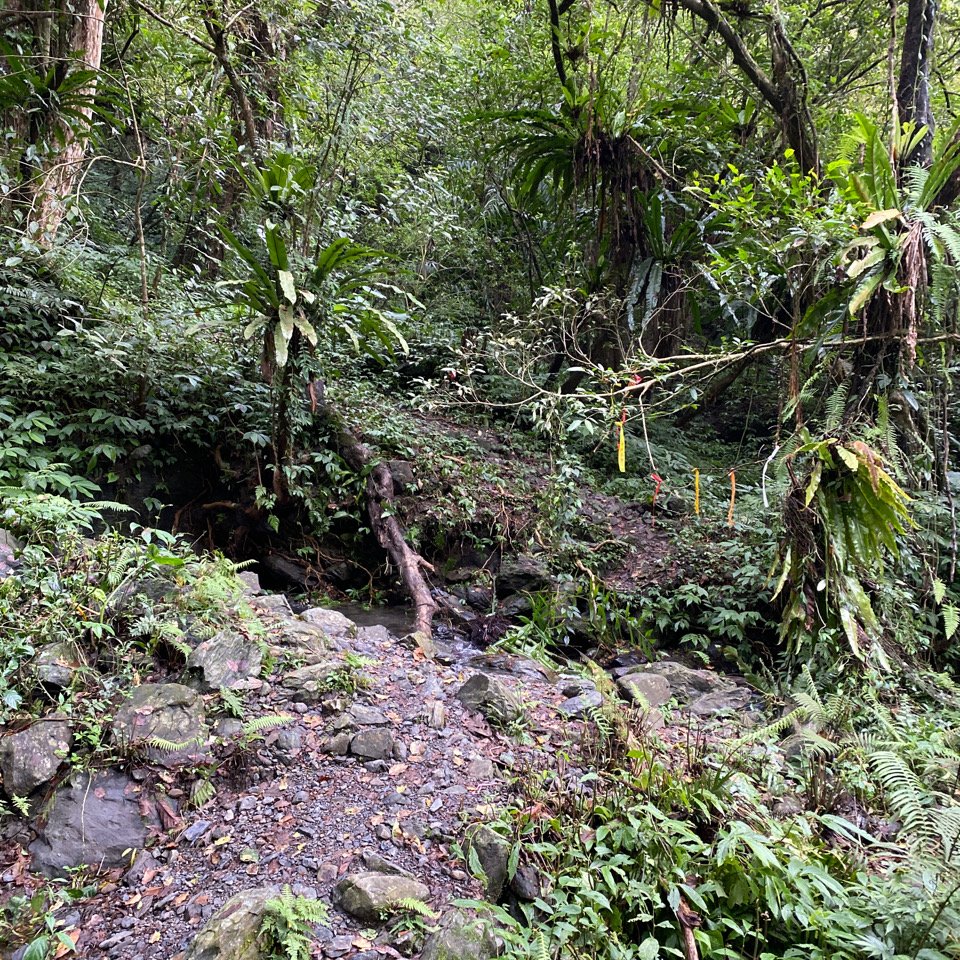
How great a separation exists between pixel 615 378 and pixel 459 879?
318 centimetres

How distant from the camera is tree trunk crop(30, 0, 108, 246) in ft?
15.9

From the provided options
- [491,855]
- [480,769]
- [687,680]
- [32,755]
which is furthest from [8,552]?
[687,680]

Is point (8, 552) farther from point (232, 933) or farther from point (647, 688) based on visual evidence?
point (647, 688)

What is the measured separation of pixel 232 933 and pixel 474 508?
3883 mm

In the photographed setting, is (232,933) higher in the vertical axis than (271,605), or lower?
lower

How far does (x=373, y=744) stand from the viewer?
258 centimetres

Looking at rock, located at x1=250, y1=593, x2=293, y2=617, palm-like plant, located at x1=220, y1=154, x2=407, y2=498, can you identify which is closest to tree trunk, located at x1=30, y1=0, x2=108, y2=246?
palm-like plant, located at x1=220, y1=154, x2=407, y2=498

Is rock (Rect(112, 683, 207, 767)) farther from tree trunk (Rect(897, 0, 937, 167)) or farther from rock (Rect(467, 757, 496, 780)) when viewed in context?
tree trunk (Rect(897, 0, 937, 167))

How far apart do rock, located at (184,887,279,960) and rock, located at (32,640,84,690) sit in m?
1.20

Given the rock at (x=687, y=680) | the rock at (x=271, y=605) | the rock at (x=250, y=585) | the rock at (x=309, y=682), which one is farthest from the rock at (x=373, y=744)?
the rock at (x=687, y=680)

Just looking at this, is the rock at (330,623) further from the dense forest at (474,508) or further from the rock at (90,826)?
the rock at (90,826)

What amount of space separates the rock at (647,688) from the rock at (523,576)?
1458mm

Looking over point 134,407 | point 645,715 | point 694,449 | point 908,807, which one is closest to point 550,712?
point 645,715

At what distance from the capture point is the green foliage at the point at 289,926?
1637mm
